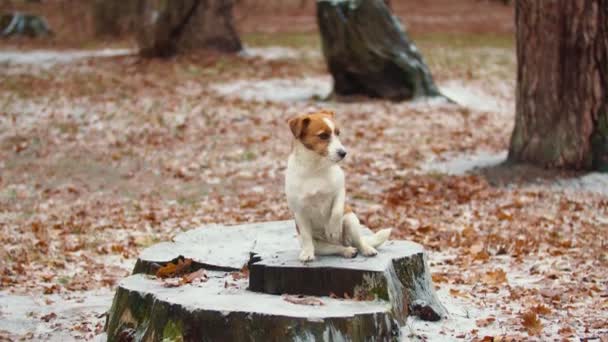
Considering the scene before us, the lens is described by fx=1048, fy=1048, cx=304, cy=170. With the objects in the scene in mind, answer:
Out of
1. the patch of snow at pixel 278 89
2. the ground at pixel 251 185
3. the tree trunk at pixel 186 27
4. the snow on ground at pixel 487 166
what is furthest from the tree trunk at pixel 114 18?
the snow on ground at pixel 487 166

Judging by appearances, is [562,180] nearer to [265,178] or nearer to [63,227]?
[265,178]

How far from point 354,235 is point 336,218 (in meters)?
0.19

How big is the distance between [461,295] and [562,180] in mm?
4323

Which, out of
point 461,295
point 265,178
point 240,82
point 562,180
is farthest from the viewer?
point 240,82

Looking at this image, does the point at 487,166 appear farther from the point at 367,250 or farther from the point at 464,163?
the point at 367,250

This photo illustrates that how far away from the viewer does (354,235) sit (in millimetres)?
5711

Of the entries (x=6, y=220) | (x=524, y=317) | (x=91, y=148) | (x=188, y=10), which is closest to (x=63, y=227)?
(x=6, y=220)

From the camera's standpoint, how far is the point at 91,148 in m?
13.7

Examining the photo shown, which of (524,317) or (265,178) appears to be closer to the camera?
(524,317)

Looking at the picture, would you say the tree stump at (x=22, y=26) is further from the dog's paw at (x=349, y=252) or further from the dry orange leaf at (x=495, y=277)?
the dog's paw at (x=349, y=252)

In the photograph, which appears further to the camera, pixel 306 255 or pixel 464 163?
pixel 464 163

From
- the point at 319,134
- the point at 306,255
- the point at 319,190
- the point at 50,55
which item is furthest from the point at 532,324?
the point at 50,55

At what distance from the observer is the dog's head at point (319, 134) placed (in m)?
5.30

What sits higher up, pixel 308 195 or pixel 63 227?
pixel 308 195
